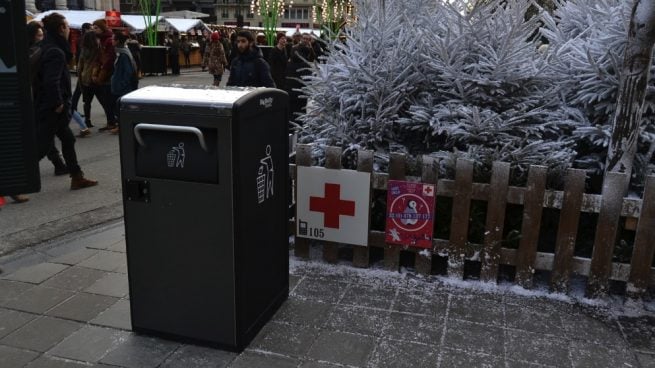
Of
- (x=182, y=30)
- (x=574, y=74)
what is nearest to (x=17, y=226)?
(x=574, y=74)

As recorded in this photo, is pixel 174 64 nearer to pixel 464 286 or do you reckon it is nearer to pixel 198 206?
pixel 464 286

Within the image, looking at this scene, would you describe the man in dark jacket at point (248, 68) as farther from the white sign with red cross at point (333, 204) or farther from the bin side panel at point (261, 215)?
the bin side panel at point (261, 215)

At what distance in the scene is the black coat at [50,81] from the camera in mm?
6531

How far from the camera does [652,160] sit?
14.3 ft

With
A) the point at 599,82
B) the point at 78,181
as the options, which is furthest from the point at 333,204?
the point at 78,181

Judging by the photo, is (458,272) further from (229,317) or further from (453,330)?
(229,317)

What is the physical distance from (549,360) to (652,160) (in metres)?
2.12

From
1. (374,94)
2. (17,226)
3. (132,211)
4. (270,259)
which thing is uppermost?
(374,94)

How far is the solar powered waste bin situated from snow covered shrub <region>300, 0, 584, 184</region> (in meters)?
1.39

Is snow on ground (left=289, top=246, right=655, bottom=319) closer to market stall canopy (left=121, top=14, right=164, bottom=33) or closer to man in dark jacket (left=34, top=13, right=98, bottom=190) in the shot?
man in dark jacket (left=34, top=13, right=98, bottom=190)

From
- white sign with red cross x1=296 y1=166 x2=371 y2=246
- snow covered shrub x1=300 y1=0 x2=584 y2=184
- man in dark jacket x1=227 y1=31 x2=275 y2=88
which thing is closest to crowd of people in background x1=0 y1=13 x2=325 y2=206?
man in dark jacket x1=227 y1=31 x2=275 y2=88

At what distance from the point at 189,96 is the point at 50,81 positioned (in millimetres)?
4381

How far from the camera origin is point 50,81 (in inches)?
257

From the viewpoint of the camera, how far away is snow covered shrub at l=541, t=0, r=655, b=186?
420 cm
